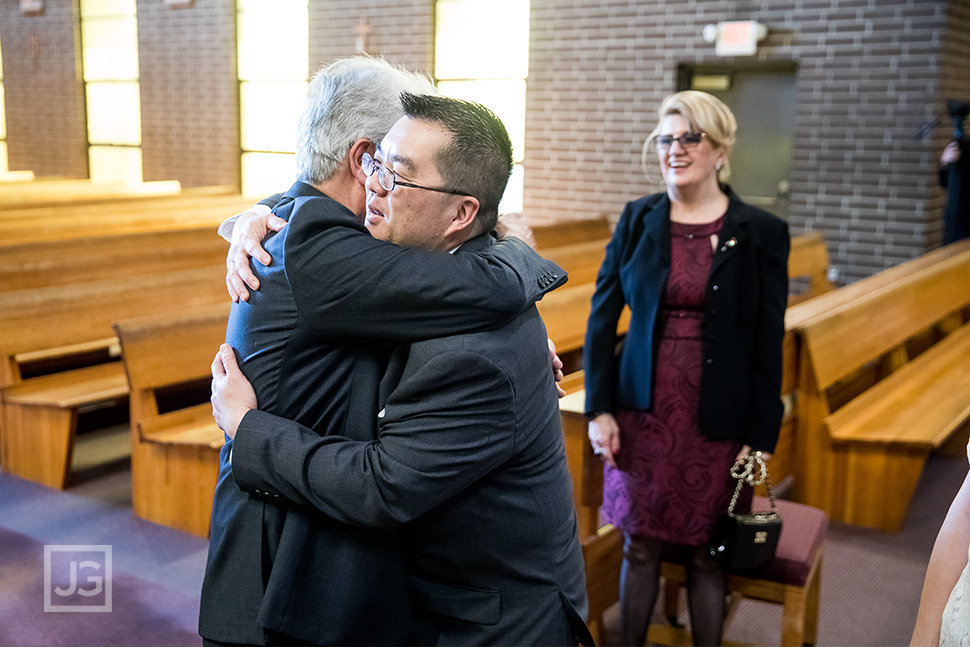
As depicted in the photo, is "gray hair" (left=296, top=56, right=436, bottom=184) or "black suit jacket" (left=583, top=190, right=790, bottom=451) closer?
"gray hair" (left=296, top=56, right=436, bottom=184)

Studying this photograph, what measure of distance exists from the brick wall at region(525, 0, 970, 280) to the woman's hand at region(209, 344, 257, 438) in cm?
651

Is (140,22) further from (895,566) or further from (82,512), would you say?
(895,566)

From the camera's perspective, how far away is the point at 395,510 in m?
1.25

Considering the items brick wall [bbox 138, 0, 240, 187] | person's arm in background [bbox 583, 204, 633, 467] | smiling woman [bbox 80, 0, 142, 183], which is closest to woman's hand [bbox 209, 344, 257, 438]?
person's arm in background [bbox 583, 204, 633, 467]

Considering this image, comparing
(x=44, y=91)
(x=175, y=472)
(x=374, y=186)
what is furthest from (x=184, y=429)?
(x=44, y=91)

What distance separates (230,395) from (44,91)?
Result: 11.7 m

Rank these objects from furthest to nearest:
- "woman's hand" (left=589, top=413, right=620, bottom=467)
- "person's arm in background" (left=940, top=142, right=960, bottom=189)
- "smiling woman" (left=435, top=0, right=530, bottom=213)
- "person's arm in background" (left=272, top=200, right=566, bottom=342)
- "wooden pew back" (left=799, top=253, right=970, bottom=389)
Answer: "smiling woman" (left=435, top=0, right=530, bottom=213) < "person's arm in background" (left=940, top=142, right=960, bottom=189) < "wooden pew back" (left=799, top=253, right=970, bottom=389) < "woman's hand" (left=589, top=413, right=620, bottom=467) < "person's arm in background" (left=272, top=200, right=566, bottom=342)

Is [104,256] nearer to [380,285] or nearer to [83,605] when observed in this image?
[83,605]

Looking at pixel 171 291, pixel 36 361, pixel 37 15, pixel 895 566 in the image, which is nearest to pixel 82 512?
pixel 171 291

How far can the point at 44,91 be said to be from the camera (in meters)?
11.5

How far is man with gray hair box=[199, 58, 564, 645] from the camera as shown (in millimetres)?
1249

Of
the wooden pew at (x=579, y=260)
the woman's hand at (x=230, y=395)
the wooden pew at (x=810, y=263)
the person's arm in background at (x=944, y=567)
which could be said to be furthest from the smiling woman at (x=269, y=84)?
the person's arm in background at (x=944, y=567)

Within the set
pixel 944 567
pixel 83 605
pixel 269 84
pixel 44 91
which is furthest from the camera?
pixel 44 91

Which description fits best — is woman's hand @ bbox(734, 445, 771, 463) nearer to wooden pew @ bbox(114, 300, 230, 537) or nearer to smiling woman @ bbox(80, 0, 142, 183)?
wooden pew @ bbox(114, 300, 230, 537)
